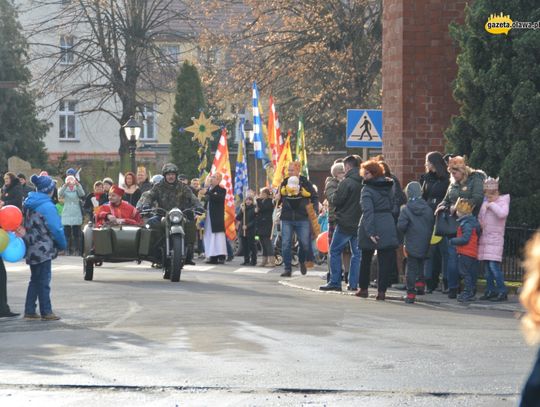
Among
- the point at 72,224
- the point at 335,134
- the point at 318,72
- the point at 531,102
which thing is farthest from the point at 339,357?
the point at 335,134

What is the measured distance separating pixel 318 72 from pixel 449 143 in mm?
22702

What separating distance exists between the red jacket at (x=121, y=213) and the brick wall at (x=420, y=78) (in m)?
3.92

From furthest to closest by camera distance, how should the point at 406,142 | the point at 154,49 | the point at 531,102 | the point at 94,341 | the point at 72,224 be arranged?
the point at 154,49, the point at 72,224, the point at 406,142, the point at 531,102, the point at 94,341

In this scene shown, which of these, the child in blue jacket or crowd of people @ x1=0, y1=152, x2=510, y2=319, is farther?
crowd of people @ x1=0, y1=152, x2=510, y2=319

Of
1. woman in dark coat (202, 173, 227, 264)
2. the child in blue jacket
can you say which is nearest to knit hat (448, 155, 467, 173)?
the child in blue jacket

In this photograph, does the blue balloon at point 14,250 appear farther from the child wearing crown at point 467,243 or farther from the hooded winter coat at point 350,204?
the child wearing crown at point 467,243

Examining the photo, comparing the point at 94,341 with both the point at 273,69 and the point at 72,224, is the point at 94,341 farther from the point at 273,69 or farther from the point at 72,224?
the point at 273,69

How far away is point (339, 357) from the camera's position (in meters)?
10.5

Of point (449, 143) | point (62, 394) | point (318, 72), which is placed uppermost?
point (318, 72)

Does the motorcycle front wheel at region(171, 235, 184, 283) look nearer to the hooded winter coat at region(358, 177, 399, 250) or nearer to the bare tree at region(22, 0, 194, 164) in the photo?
the hooded winter coat at region(358, 177, 399, 250)

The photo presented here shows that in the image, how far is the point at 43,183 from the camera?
1398 cm

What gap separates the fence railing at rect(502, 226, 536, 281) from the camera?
18.3m

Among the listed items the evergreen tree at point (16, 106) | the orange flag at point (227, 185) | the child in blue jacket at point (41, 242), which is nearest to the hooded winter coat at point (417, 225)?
the child in blue jacket at point (41, 242)

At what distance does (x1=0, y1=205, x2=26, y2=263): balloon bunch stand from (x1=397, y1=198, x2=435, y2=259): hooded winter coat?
4940 mm
